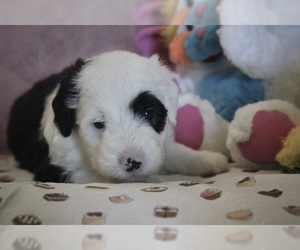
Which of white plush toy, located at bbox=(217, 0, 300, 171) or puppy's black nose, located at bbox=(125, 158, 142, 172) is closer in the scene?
puppy's black nose, located at bbox=(125, 158, 142, 172)

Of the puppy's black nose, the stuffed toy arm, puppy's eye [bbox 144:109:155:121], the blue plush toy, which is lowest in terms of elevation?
the puppy's black nose

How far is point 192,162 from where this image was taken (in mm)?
1536

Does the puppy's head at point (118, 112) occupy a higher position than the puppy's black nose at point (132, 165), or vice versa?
the puppy's head at point (118, 112)

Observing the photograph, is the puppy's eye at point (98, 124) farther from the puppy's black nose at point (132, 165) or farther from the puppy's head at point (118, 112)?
the puppy's black nose at point (132, 165)

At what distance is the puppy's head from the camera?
50.3 inches

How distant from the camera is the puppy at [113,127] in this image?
129 centimetres

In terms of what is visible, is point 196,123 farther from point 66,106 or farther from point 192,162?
point 66,106

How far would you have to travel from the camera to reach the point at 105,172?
1.30 m

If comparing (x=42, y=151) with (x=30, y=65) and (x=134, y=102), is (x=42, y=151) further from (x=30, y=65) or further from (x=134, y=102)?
(x=134, y=102)

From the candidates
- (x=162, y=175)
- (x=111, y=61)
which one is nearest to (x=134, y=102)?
(x=111, y=61)

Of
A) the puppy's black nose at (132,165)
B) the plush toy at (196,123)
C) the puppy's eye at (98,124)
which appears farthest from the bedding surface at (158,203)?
the plush toy at (196,123)

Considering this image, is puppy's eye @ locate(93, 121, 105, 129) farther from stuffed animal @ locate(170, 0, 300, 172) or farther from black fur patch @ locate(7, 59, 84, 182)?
stuffed animal @ locate(170, 0, 300, 172)

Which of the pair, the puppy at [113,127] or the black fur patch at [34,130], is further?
the black fur patch at [34,130]

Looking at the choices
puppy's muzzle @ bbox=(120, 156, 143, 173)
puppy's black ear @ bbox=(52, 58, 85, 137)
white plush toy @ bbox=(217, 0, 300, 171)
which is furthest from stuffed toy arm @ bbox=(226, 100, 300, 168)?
puppy's black ear @ bbox=(52, 58, 85, 137)
